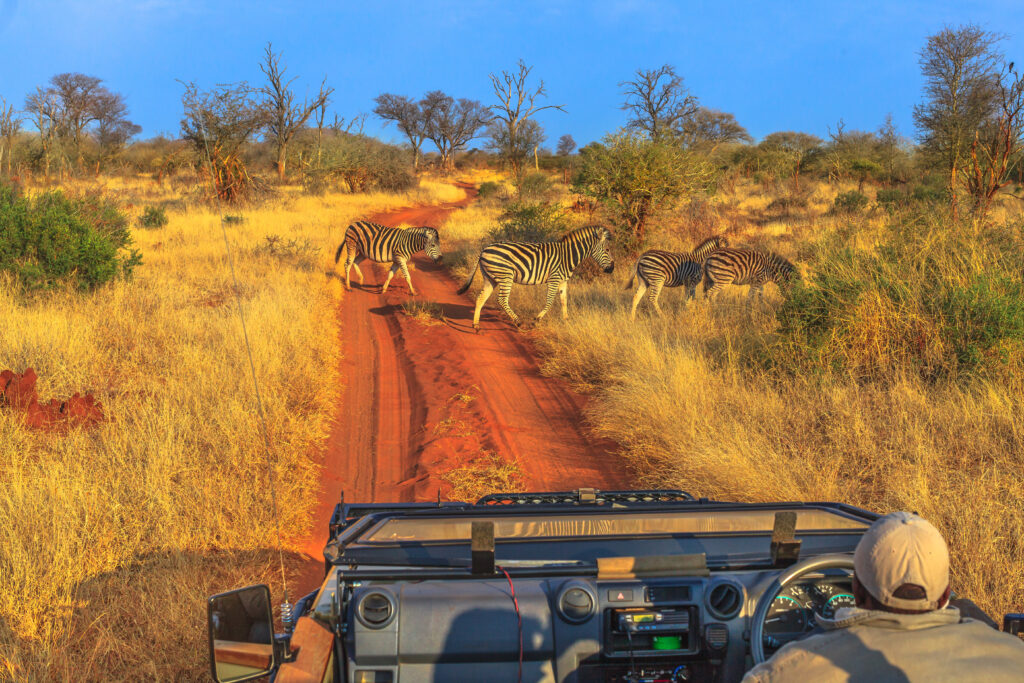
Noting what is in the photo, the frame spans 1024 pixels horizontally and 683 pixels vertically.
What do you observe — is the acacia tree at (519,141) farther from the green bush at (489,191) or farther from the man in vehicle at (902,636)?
the man in vehicle at (902,636)

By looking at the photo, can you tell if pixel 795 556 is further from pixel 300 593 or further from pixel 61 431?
pixel 61 431

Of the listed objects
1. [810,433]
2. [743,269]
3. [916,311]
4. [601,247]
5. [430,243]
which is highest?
[430,243]

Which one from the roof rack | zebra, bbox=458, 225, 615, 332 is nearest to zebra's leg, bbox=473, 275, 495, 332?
zebra, bbox=458, 225, 615, 332

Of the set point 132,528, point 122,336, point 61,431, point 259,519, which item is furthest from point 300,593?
point 122,336

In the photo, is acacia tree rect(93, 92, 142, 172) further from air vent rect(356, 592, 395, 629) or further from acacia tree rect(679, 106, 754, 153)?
air vent rect(356, 592, 395, 629)

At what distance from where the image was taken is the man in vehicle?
170 centimetres

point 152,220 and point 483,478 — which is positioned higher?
point 152,220

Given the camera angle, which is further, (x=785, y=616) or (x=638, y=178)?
(x=638, y=178)

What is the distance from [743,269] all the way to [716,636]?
1066cm

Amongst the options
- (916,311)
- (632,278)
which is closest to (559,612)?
(916,311)

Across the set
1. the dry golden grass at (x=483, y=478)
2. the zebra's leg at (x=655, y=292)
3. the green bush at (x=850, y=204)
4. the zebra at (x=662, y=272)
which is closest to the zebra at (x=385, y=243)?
the zebra at (x=662, y=272)

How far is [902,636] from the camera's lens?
1741mm

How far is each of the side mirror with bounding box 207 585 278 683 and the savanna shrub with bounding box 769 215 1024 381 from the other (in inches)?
261

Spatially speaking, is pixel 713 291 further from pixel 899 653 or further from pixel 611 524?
pixel 899 653
